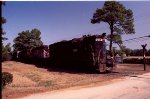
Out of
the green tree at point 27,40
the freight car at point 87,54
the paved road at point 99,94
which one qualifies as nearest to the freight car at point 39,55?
the freight car at point 87,54

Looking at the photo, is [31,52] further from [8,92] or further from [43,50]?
[8,92]

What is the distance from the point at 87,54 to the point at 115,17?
24083 mm

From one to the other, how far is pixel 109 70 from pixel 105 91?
1287 centimetres

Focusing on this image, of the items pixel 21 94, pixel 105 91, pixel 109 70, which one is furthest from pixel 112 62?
pixel 21 94

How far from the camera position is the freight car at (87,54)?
25094 mm

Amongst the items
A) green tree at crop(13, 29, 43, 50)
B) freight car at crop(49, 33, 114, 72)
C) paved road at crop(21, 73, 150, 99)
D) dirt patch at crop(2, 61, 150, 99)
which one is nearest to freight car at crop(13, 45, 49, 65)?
freight car at crop(49, 33, 114, 72)

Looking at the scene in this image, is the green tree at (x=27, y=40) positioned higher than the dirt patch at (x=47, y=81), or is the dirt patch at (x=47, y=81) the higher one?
the green tree at (x=27, y=40)

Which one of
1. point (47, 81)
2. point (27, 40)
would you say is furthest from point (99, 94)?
point (27, 40)

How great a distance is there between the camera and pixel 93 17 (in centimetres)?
5000

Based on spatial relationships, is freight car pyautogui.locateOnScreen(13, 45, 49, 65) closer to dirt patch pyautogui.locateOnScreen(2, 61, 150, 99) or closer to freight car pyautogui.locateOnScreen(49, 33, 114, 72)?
freight car pyautogui.locateOnScreen(49, 33, 114, 72)

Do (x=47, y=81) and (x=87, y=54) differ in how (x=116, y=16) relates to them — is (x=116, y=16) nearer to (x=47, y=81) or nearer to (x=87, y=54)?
(x=87, y=54)

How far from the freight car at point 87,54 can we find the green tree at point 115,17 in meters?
19.6

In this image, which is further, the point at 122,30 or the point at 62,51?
the point at 122,30

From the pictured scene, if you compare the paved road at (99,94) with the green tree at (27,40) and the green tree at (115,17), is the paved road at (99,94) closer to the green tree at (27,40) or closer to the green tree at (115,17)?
the green tree at (115,17)
